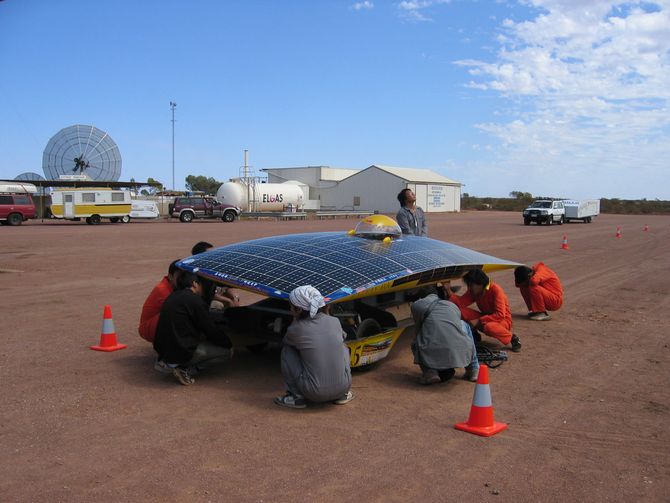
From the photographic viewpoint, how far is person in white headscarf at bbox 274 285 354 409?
5570mm

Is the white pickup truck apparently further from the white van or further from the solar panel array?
the solar panel array

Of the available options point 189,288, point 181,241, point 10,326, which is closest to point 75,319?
point 10,326

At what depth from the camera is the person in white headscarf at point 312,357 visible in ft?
18.3

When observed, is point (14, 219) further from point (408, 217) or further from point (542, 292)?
point (542, 292)

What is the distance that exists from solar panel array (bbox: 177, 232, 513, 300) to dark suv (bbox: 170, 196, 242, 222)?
3640cm

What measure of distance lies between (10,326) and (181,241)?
15684mm

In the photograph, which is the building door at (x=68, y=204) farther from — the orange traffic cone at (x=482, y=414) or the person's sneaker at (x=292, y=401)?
the orange traffic cone at (x=482, y=414)

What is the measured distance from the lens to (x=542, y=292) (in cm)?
970

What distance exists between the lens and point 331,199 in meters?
72.0

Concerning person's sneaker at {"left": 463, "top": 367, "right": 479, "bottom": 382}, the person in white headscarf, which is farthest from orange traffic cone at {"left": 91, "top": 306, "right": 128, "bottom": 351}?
person's sneaker at {"left": 463, "top": 367, "right": 479, "bottom": 382}

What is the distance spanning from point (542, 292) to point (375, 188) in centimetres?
5857

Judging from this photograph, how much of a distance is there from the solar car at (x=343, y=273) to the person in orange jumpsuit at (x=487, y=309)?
338 millimetres

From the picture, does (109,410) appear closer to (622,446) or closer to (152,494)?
(152,494)

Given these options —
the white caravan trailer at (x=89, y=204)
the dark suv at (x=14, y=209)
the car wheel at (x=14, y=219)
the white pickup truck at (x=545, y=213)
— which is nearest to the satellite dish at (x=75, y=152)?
the white caravan trailer at (x=89, y=204)
